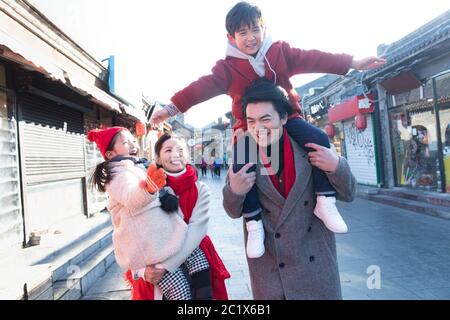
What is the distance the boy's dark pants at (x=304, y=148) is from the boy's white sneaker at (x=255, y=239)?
4 centimetres

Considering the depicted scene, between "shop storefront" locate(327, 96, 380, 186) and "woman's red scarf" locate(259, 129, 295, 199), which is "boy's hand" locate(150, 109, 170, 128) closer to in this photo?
"woman's red scarf" locate(259, 129, 295, 199)

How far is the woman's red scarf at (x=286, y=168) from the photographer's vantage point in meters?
1.78

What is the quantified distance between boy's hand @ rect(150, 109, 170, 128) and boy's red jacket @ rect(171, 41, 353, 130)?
0.09 meters

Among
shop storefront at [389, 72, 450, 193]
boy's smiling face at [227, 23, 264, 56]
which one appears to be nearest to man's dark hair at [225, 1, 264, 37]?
boy's smiling face at [227, 23, 264, 56]

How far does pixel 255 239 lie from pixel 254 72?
92 centimetres

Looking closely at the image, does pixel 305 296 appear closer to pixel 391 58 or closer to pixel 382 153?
pixel 391 58

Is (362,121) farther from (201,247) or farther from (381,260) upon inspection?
(201,247)

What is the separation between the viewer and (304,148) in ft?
5.99

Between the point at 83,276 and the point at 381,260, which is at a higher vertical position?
the point at 83,276

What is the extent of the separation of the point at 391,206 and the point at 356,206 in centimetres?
88

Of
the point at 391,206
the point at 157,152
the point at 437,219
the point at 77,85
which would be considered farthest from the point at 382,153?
the point at 157,152

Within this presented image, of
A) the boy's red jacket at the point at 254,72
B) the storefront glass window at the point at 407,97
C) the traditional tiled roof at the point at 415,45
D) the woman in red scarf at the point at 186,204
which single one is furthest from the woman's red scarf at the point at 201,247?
the storefront glass window at the point at 407,97

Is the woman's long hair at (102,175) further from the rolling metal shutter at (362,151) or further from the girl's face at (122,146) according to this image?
the rolling metal shutter at (362,151)

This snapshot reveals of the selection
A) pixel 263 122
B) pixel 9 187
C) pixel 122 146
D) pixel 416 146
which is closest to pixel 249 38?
pixel 263 122
